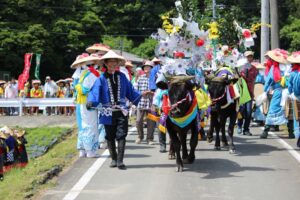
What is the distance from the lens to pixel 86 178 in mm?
10000

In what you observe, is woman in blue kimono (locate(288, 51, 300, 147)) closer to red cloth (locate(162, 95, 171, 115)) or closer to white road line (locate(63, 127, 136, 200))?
red cloth (locate(162, 95, 171, 115))

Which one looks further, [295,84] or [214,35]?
[214,35]

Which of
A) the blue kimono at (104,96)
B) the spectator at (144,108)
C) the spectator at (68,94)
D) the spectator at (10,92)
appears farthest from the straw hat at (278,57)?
the spectator at (10,92)

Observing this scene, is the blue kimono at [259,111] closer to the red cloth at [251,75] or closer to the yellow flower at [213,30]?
the red cloth at [251,75]

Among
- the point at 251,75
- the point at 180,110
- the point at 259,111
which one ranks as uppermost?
the point at 251,75

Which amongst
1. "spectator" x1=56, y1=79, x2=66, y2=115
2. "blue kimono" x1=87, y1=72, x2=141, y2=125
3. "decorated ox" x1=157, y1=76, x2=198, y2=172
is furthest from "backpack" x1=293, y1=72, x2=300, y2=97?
"spectator" x1=56, y1=79, x2=66, y2=115

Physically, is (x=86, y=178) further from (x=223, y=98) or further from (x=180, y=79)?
(x=223, y=98)

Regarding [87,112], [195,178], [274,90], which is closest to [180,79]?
[195,178]

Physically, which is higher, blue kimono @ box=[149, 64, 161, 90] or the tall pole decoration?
the tall pole decoration

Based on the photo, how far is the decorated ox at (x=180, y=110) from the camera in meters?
10.1

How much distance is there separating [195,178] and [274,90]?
6326mm

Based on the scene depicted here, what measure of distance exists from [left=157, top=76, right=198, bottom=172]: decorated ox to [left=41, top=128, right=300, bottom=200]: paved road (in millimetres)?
535

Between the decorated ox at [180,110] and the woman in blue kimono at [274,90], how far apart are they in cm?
473

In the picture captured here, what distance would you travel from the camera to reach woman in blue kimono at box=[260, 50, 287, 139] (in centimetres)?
1495
